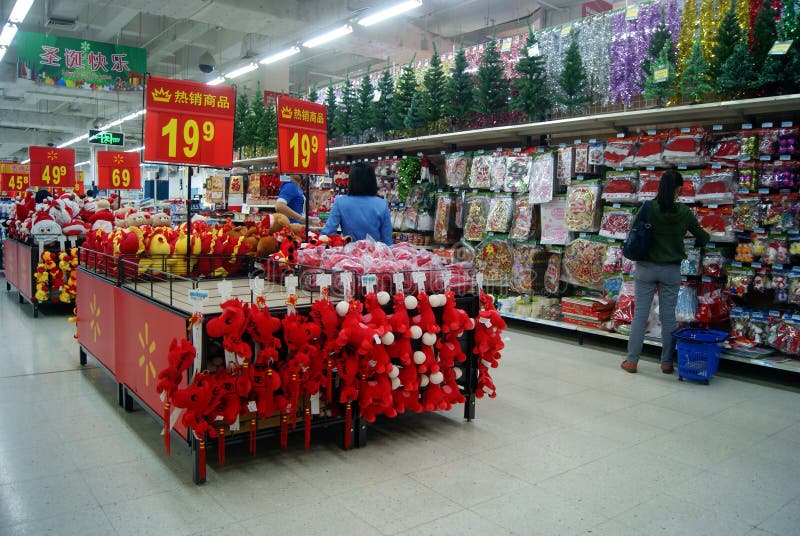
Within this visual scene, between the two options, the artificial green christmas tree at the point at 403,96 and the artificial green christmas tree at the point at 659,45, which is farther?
the artificial green christmas tree at the point at 403,96

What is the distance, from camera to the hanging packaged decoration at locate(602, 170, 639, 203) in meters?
5.49

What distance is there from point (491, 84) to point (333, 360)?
4.37 meters

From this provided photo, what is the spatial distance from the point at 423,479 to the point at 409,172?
516 cm

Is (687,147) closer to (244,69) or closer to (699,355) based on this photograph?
(699,355)

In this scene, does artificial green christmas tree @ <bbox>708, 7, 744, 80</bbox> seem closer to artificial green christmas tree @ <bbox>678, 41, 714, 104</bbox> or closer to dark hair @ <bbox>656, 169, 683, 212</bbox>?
artificial green christmas tree @ <bbox>678, 41, 714, 104</bbox>

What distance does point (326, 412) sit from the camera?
3.19 m

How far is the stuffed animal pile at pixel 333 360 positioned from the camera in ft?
8.74

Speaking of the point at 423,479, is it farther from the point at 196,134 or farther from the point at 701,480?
the point at 196,134

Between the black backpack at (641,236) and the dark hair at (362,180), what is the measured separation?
2.13 meters

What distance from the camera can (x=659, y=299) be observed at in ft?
16.1

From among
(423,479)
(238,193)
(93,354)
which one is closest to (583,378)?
(423,479)

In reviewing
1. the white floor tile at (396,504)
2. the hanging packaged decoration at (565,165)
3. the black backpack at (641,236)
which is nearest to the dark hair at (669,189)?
the black backpack at (641,236)

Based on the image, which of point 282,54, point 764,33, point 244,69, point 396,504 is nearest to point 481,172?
point 764,33

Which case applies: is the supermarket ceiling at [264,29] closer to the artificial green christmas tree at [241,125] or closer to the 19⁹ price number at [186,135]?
the artificial green christmas tree at [241,125]
